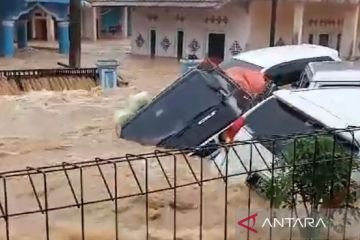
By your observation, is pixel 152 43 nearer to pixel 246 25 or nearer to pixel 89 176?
pixel 246 25

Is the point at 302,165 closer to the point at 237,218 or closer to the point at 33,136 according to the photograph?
the point at 237,218

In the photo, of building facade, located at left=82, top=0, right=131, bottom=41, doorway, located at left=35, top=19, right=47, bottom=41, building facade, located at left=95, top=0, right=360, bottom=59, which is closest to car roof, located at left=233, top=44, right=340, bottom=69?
building facade, located at left=95, top=0, right=360, bottom=59

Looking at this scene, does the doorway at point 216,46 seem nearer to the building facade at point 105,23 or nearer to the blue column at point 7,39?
the blue column at point 7,39

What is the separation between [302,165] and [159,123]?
13.7ft

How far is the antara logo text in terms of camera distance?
4.57 meters

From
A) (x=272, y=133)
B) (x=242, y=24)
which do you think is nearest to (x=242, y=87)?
(x=272, y=133)

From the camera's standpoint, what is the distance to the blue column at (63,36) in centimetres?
2456

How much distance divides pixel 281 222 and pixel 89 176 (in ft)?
9.23

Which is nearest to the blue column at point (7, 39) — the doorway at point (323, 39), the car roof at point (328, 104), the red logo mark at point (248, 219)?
the doorway at point (323, 39)

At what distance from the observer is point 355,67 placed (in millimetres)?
9078

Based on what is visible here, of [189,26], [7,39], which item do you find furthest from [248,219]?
[7,39]

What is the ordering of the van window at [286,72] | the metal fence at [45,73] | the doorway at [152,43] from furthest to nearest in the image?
the doorway at [152,43] → the metal fence at [45,73] → the van window at [286,72]

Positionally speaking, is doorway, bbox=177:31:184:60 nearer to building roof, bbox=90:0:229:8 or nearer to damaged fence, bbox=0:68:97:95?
building roof, bbox=90:0:229:8

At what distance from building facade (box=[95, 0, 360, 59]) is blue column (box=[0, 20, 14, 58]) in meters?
4.01
